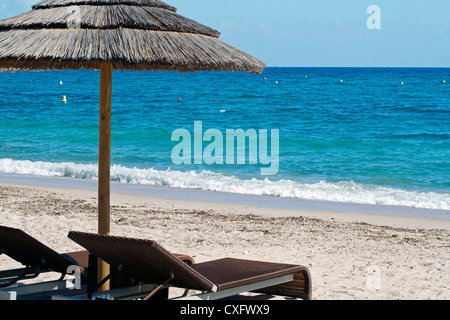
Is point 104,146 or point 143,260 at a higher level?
point 104,146

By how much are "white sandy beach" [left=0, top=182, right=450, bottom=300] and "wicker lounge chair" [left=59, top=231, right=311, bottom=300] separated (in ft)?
2.46

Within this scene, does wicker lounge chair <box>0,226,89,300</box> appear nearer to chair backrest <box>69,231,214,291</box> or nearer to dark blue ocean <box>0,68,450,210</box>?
chair backrest <box>69,231,214,291</box>

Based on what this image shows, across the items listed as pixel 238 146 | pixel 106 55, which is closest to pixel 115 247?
pixel 106 55

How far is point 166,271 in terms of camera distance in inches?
151

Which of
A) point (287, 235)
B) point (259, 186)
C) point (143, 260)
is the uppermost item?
point (143, 260)

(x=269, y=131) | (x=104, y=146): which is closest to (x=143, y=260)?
(x=104, y=146)

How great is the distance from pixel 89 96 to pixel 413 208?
31.9m

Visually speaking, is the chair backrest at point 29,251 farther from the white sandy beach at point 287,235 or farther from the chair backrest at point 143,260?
the white sandy beach at point 287,235

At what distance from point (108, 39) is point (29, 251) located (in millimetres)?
1622

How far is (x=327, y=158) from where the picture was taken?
1692cm

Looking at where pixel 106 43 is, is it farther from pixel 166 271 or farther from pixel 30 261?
pixel 30 261

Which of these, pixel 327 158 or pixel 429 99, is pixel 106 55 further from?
pixel 429 99

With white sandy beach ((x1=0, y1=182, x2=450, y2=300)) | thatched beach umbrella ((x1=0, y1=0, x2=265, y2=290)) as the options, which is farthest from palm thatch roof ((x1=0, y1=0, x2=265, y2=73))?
white sandy beach ((x1=0, y1=182, x2=450, y2=300))

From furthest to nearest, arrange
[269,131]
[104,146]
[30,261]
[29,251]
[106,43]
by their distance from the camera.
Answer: [269,131] → [30,261] → [29,251] → [104,146] → [106,43]
